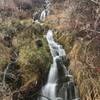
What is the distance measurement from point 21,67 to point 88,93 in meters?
2.92

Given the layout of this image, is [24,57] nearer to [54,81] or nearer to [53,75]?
[53,75]

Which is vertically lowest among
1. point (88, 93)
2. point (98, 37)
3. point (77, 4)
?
point (88, 93)

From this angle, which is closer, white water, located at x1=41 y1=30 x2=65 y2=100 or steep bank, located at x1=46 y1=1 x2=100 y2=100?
steep bank, located at x1=46 y1=1 x2=100 y2=100

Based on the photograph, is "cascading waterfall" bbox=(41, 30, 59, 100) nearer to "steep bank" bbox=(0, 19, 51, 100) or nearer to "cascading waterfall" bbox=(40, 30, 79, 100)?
"cascading waterfall" bbox=(40, 30, 79, 100)

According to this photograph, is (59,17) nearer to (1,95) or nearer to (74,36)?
(74,36)

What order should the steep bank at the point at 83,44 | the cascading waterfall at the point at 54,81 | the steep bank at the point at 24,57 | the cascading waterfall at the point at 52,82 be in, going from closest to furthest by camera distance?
1. the steep bank at the point at 83,44
2. the steep bank at the point at 24,57
3. the cascading waterfall at the point at 54,81
4. the cascading waterfall at the point at 52,82

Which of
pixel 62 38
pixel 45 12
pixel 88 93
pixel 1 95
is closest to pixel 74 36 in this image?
pixel 62 38

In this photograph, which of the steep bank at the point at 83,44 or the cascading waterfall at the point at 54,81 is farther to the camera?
the cascading waterfall at the point at 54,81

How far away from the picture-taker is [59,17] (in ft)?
56.9

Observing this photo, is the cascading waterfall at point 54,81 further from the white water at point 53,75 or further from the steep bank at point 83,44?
the steep bank at point 83,44

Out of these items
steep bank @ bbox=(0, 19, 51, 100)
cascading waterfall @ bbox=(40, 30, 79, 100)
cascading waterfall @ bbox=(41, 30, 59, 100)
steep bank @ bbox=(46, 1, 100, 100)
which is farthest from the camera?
cascading waterfall @ bbox=(41, 30, 59, 100)

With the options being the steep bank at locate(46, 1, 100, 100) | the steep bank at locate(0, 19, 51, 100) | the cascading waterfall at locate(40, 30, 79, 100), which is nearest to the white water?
the cascading waterfall at locate(40, 30, 79, 100)

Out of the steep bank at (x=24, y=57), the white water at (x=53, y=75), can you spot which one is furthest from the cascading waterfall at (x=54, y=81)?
the steep bank at (x=24, y=57)

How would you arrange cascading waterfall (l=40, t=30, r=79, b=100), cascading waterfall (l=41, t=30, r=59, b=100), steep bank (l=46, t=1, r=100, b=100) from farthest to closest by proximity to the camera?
cascading waterfall (l=41, t=30, r=59, b=100) → cascading waterfall (l=40, t=30, r=79, b=100) → steep bank (l=46, t=1, r=100, b=100)
